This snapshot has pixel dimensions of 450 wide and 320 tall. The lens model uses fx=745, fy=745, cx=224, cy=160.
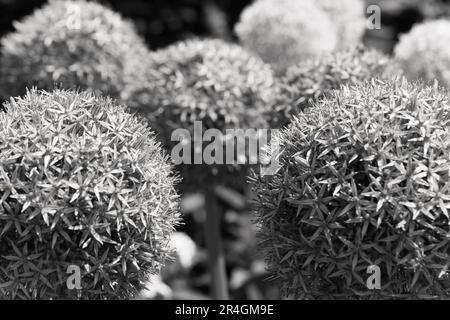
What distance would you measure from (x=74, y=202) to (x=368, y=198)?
34.2 inches

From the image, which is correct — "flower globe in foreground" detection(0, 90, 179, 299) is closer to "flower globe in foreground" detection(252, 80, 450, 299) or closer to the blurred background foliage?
"flower globe in foreground" detection(252, 80, 450, 299)

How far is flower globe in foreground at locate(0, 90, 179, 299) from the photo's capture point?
2180 millimetres

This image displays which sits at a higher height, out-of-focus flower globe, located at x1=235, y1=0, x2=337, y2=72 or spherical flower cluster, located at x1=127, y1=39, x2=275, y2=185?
out-of-focus flower globe, located at x1=235, y1=0, x2=337, y2=72

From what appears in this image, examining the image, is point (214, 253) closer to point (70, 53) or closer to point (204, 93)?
point (204, 93)

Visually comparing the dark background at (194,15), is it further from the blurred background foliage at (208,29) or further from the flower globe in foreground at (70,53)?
the flower globe in foreground at (70,53)

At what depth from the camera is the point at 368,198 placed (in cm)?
221

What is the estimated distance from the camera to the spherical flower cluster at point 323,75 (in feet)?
9.34

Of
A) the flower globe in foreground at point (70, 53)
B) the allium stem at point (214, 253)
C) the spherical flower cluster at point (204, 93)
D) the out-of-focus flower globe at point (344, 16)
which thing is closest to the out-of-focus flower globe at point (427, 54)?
the out-of-focus flower globe at point (344, 16)

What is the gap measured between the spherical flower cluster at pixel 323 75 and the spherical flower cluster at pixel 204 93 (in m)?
0.12

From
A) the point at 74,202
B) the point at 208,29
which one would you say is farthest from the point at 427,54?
the point at 208,29

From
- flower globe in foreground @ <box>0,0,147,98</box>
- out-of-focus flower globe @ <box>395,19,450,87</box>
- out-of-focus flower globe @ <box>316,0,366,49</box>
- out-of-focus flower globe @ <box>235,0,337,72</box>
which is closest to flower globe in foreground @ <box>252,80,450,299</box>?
out-of-focus flower globe @ <box>395,19,450,87</box>

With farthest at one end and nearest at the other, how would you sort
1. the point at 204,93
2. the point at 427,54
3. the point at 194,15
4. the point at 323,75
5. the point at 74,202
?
the point at 194,15, the point at 427,54, the point at 204,93, the point at 323,75, the point at 74,202

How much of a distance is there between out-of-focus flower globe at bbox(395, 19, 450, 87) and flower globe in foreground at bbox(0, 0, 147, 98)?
1.24m
